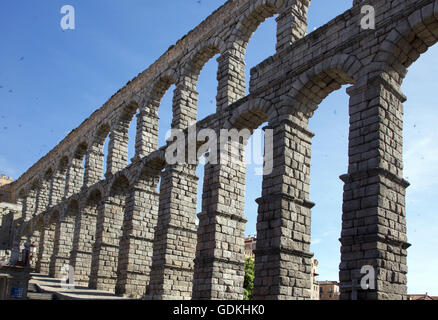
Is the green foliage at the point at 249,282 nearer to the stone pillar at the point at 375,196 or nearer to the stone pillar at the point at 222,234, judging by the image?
the stone pillar at the point at 222,234

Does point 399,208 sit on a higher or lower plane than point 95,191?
lower

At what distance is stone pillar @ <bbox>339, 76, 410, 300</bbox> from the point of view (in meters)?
10.8

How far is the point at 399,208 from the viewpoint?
1155 cm

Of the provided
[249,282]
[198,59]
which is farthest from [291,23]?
[249,282]

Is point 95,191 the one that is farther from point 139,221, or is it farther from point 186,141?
point 186,141

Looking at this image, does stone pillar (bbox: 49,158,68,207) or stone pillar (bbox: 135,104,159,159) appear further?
stone pillar (bbox: 49,158,68,207)

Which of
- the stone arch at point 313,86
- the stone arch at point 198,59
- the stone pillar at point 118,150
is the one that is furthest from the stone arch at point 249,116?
the stone pillar at point 118,150

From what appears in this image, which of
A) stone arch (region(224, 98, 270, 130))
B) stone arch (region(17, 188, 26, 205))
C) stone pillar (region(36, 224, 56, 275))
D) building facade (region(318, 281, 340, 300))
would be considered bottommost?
building facade (region(318, 281, 340, 300))

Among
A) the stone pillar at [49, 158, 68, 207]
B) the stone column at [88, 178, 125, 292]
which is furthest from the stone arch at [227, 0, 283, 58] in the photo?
the stone pillar at [49, 158, 68, 207]

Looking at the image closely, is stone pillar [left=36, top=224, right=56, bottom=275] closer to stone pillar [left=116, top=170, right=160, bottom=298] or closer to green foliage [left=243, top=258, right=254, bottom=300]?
green foliage [left=243, top=258, right=254, bottom=300]

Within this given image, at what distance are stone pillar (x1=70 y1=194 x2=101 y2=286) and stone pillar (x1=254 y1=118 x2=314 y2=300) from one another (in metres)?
14.9

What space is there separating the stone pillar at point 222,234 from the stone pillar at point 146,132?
6489 millimetres
